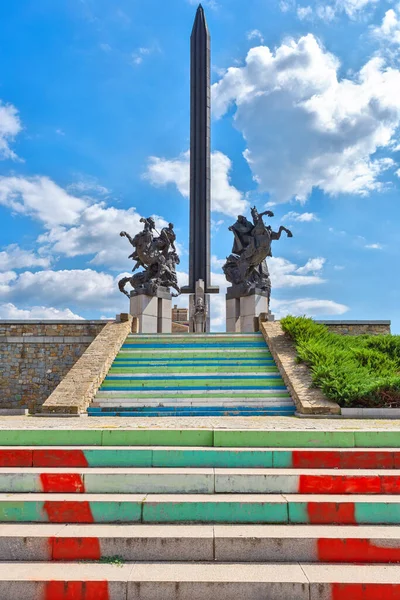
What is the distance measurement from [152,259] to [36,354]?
5.95m

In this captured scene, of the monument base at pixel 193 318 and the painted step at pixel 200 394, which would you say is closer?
the painted step at pixel 200 394

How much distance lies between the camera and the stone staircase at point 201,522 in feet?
9.32

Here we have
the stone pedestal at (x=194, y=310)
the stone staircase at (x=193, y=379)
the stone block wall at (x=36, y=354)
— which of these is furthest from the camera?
the stone pedestal at (x=194, y=310)

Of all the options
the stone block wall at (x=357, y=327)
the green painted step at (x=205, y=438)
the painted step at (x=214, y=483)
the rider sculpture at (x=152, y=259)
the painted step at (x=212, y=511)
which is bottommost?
the painted step at (x=212, y=511)

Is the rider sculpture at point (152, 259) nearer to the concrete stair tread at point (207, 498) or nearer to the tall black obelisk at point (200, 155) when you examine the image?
the tall black obelisk at point (200, 155)

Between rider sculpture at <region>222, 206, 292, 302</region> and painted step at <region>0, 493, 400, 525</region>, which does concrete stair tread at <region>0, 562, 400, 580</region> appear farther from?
rider sculpture at <region>222, 206, 292, 302</region>

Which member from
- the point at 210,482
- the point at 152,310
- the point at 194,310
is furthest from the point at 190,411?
the point at 194,310

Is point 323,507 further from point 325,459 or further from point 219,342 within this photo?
point 219,342

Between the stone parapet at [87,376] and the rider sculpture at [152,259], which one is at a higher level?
the rider sculpture at [152,259]

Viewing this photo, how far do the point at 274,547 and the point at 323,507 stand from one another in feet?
1.77

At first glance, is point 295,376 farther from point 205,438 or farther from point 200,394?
point 205,438

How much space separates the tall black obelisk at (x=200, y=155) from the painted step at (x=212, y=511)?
21386mm

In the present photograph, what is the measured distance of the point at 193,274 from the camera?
2538 cm

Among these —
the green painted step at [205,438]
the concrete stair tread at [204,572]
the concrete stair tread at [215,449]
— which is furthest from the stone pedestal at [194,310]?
the concrete stair tread at [204,572]
